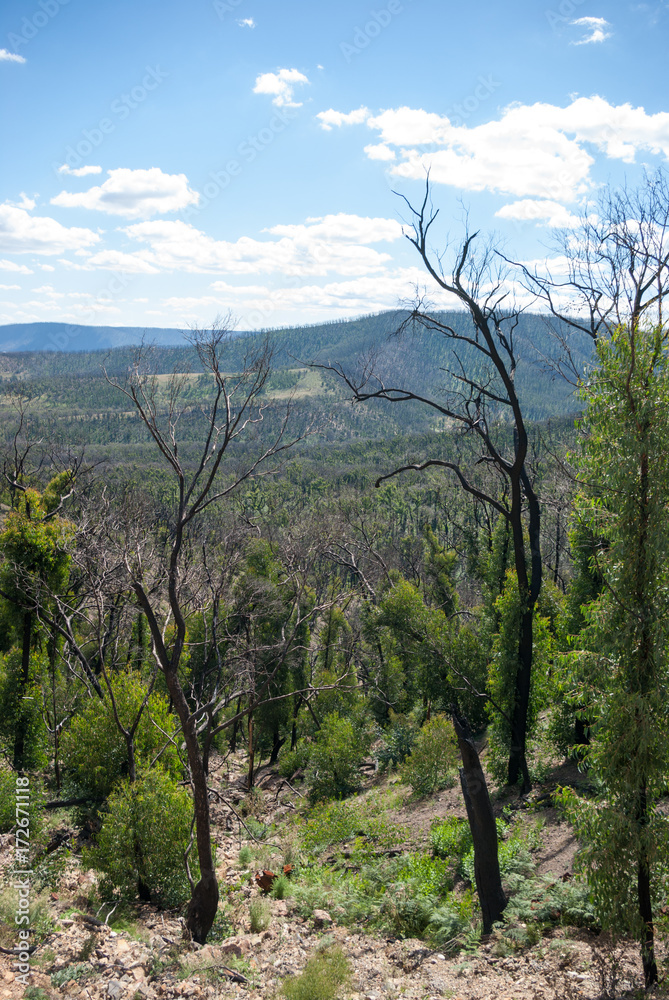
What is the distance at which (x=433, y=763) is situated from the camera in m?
16.3

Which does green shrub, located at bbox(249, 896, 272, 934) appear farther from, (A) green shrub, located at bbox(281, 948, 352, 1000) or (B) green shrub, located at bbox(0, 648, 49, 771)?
(B) green shrub, located at bbox(0, 648, 49, 771)

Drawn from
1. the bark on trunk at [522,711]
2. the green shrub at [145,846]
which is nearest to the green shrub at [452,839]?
the bark on trunk at [522,711]

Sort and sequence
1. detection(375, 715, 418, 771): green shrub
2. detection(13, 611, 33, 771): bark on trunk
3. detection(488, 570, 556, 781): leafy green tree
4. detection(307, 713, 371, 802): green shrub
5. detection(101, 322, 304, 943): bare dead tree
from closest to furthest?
detection(101, 322, 304, 943): bare dead tree → detection(13, 611, 33, 771): bark on trunk → detection(488, 570, 556, 781): leafy green tree → detection(307, 713, 371, 802): green shrub → detection(375, 715, 418, 771): green shrub

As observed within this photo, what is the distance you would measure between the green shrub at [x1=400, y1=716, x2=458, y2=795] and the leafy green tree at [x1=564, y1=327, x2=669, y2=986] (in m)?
10.1

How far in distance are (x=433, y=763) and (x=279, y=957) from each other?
8891mm

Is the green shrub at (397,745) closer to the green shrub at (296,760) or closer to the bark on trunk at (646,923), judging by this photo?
the green shrub at (296,760)

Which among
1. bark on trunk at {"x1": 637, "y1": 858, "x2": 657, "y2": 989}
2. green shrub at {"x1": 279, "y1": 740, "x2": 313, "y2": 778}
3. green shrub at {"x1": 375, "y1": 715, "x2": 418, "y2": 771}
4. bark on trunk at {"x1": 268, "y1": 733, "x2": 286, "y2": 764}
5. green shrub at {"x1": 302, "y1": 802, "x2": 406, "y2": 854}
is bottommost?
bark on trunk at {"x1": 268, "y1": 733, "x2": 286, "y2": 764}

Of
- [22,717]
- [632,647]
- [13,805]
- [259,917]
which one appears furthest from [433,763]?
[632,647]

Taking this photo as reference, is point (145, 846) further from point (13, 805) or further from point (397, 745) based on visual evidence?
point (397, 745)

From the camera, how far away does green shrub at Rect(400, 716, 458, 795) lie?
52.9ft

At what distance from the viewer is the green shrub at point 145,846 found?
419 inches

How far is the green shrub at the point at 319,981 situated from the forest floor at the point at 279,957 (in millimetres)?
164

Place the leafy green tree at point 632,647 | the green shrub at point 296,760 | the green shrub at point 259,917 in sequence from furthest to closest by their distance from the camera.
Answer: the green shrub at point 296,760 < the green shrub at point 259,917 < the leafy green tree at point 632,647

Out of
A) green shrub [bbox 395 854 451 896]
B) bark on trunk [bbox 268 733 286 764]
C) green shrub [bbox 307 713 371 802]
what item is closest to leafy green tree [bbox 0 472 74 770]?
green shrub [bbox 307 713 371 802]
